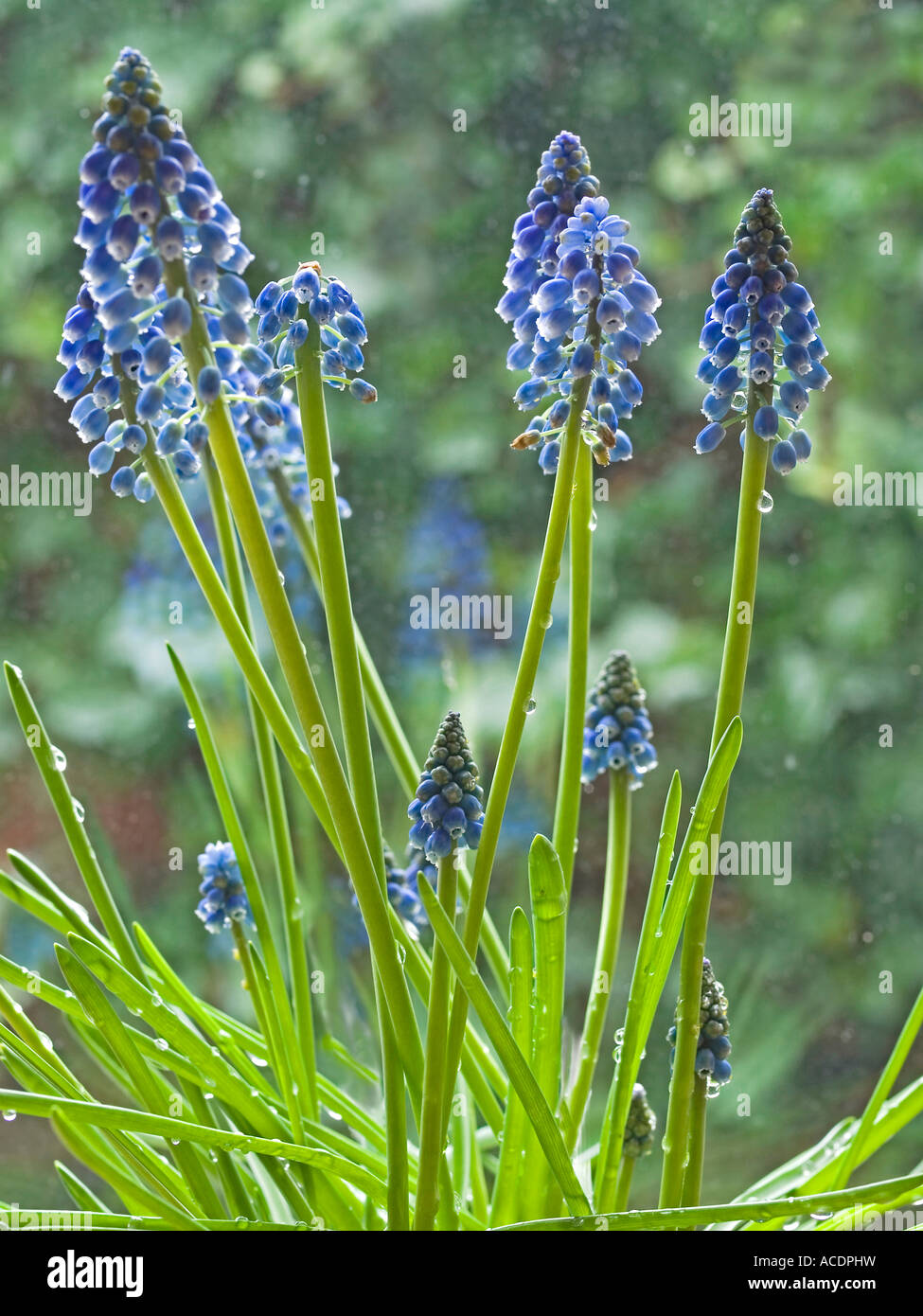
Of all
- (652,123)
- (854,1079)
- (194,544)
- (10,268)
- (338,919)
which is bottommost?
(854,1079)

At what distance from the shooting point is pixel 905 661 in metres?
1.18

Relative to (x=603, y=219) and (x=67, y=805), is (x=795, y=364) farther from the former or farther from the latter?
(x=67, y=805)

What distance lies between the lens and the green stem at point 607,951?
606 mm

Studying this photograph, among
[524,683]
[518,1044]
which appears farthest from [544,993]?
[524,683]

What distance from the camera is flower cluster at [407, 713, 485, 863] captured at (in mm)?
471

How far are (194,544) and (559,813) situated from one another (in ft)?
0.76

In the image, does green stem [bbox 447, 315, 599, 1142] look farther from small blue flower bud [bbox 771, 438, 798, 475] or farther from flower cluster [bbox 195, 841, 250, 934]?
flower cluster [bbox 195, 841, 250, 934]

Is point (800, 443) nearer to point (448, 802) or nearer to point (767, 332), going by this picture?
point (767, 332)

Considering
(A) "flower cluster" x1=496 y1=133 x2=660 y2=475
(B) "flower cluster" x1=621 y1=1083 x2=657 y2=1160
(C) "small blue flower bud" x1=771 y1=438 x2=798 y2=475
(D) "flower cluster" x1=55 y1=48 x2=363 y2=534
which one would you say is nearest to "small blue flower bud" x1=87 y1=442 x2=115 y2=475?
(D) "flower cluster" x1=55 y1=48 x2=363 y2=534

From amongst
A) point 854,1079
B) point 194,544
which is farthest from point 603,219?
point 854,1079

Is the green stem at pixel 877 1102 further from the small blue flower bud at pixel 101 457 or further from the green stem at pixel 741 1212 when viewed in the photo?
the small blue flower bud at pixel 101 457

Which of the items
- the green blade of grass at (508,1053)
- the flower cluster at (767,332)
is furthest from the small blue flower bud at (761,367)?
the green blade of grass at (508,1053)

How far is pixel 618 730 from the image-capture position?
2.12 ft

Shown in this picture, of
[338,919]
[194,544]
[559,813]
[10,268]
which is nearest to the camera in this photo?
[194,544]
